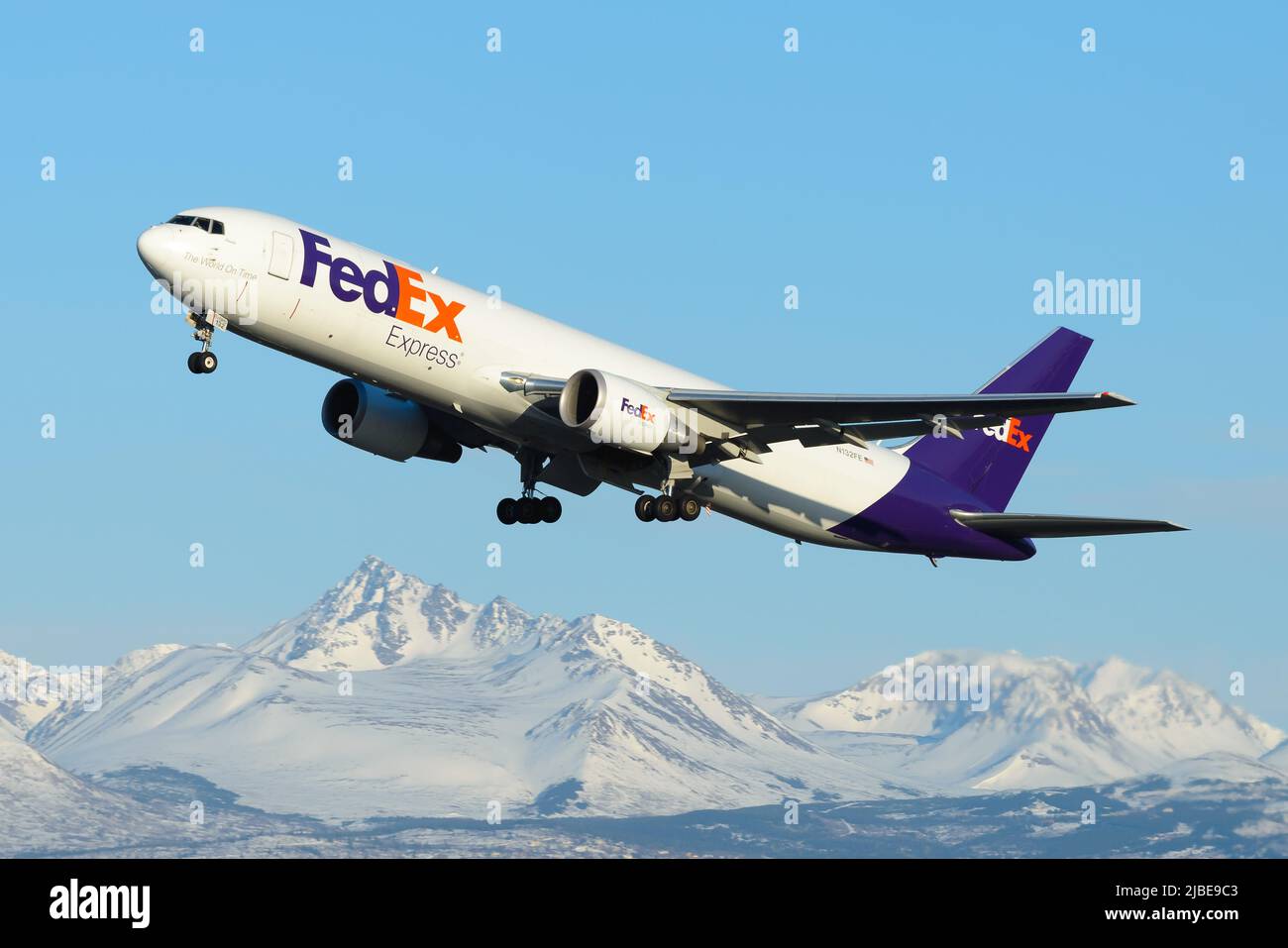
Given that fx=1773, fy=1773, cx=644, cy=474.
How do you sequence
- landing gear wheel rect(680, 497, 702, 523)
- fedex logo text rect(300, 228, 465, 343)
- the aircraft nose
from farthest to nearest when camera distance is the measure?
landing gear wheel rect(680, 497, 702, 523) → fedex logo text rect(300, 228, 465, 343) → the aircraft nose

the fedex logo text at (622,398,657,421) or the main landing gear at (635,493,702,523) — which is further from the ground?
the fedex logo text at (622,398,657,421)

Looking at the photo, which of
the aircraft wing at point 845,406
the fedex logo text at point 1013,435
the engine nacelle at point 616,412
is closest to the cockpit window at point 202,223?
the engine nacelle at point 616,412

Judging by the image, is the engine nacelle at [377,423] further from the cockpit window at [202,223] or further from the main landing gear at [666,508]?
the cockpit window at [202,223]

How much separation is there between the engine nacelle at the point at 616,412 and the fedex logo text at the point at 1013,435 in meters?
13.1

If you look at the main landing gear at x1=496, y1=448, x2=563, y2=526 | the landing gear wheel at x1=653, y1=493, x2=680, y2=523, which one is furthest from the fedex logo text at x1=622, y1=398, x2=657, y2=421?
the main landing gear at x1=496, y1=448, x2=563, y2=526

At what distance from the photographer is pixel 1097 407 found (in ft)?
115

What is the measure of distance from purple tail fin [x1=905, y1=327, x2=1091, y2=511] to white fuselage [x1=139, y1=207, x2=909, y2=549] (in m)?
8.38

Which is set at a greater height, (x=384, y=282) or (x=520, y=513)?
(x=384, y=282)

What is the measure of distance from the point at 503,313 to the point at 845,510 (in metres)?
10.7

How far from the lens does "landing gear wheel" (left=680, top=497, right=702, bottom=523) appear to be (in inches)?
1649

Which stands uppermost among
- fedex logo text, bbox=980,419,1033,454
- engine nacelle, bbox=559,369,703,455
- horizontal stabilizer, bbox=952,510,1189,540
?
fedex logo text, bbox=980,419,1033,454

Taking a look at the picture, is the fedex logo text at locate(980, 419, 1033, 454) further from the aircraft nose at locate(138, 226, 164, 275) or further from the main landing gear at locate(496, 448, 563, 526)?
the aircraft nose at locate(138, 226, 164, 275)
